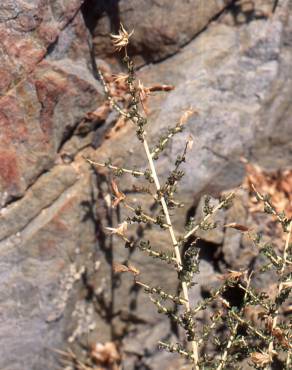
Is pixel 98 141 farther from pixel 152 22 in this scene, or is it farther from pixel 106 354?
pixel 106 354

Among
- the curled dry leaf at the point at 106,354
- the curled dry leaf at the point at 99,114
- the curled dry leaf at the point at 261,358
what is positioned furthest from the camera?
the curled dry leaf at the point at 106,354

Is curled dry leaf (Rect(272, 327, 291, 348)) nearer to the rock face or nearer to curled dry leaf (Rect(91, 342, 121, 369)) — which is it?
the rock face

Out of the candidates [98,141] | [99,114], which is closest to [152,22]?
[99,114]

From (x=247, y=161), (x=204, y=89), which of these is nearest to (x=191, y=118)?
(x=204, y=89)

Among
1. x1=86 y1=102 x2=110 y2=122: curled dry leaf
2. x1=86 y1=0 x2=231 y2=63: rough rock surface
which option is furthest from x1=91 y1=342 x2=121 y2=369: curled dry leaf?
x1=86 y1=0 x2=231 y2=63: rough rock surface

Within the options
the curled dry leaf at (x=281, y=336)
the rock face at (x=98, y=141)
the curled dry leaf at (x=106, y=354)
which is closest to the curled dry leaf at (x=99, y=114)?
the rock face at (x=98, y=141)

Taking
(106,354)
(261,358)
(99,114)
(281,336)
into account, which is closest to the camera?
(261,358)

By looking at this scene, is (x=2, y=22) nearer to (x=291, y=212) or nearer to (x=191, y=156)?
(x=191, y=156)

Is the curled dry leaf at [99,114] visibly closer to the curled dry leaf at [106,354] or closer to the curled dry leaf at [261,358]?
the curled dry leaf at [106,354]
